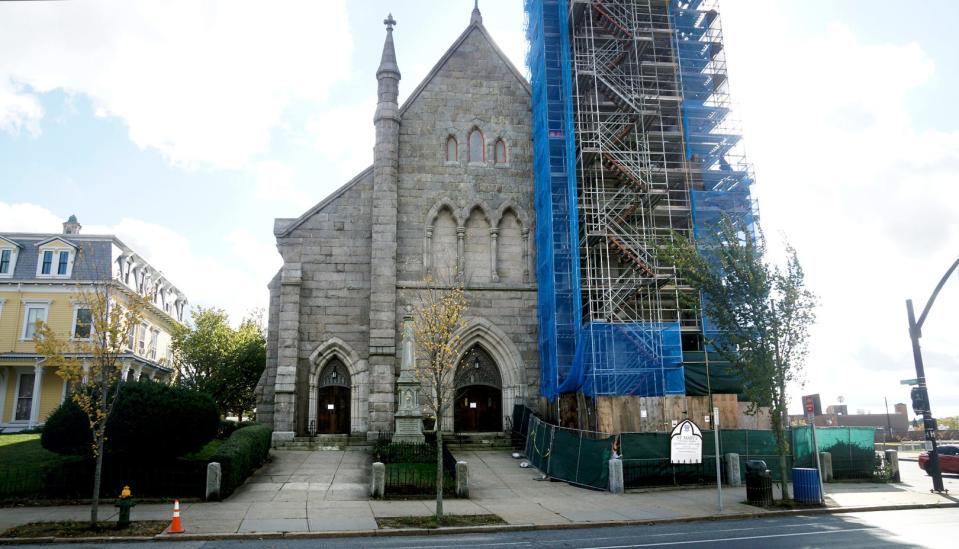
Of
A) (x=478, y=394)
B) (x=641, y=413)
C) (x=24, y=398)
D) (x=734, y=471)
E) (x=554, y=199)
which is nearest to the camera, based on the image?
(x=734, y=471)

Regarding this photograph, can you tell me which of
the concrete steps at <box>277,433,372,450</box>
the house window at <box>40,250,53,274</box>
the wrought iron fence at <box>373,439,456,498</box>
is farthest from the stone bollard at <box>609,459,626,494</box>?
the house window at <box>40,250,53,274</box>

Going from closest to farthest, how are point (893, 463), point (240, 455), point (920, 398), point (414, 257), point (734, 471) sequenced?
point (240, 455), point (734, 471), point (920, 398), point (893, 463), point (414, 257)

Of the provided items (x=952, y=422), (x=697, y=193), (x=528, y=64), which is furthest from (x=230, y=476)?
(x=952, y=422)

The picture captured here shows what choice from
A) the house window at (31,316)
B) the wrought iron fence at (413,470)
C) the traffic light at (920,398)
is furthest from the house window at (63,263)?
the traffic light at (920,398)

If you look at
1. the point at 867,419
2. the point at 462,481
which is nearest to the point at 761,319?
the point at 462,481

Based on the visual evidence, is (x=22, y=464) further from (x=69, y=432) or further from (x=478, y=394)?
(x=478, y=394)

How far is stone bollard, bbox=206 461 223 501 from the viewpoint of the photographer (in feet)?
50.9

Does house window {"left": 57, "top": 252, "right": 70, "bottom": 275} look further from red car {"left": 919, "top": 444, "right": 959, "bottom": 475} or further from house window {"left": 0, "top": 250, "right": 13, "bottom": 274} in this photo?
red car {"left": 919, "top": 444, "right": 959, "bottom": 475}

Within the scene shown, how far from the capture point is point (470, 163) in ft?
92.9

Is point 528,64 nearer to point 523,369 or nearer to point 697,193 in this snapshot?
point 697,193

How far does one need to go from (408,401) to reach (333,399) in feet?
15.8

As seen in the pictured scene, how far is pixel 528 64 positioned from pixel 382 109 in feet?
27.2

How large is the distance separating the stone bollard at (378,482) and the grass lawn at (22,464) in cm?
704

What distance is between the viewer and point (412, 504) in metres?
15.7
